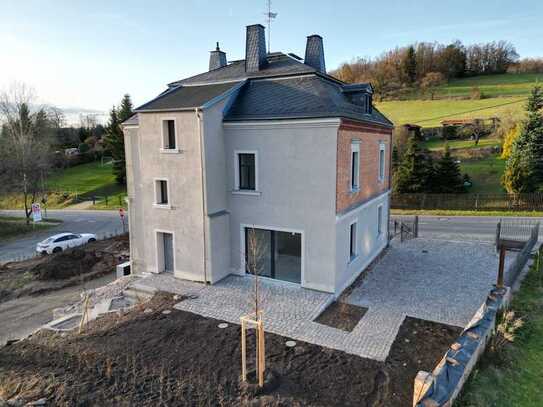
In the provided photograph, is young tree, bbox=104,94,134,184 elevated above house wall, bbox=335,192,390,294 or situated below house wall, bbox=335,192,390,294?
above

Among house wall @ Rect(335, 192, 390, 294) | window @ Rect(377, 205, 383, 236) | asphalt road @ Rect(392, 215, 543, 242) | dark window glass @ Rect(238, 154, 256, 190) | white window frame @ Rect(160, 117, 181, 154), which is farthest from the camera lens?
asphalt road @ Rect(392, 215, 543, 242)

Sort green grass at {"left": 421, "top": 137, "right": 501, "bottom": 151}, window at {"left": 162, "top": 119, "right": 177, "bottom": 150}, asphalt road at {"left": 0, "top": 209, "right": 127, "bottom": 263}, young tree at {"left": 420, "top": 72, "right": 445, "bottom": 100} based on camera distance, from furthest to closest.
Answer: young tree at {"left": 420, "top": 72, "right": 445, "bottom": 100}, green grass at {"left": 421, "top": 137, "right": 501, "bottom": 151}, asphalt road at {"left": 0, "top": 209, "right": 127, "bottom": 263}, window at {"left": 162, "top": 119, "right": 177, "bottom": 150}

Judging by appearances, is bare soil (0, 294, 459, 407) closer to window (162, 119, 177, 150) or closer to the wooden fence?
window (162, 119, 177, 150)

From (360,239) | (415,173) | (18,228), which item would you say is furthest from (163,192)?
(415,173)

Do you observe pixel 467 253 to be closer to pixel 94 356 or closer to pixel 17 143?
pixel 94 356

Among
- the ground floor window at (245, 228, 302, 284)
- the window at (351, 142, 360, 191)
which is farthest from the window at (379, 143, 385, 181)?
the ground floor window at (245, 228, 302, 284)

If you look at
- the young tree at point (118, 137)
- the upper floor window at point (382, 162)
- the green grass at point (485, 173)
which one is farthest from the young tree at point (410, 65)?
the upper floor window at point (382, 162)

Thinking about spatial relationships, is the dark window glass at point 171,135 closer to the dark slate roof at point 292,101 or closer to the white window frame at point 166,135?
the white window frame at point 166,135
